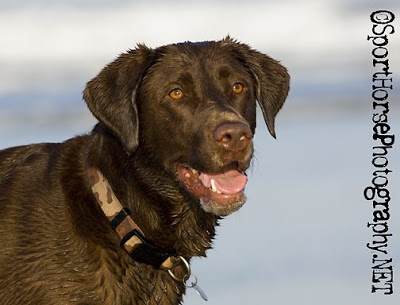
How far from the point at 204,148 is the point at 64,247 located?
1005 millimetres

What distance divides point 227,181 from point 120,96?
0.82 meters

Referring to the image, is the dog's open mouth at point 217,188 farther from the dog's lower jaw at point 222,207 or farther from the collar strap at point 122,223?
the collar strap at point 122,223

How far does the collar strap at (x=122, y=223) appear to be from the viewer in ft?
26.4

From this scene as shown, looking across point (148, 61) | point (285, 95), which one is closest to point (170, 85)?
point (148, 61)

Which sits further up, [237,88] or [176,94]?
[237,88]

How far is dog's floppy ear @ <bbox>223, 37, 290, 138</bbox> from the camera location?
8.68m

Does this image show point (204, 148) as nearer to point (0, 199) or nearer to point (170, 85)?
point (170, 85)

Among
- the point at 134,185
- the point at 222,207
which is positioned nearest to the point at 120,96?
the point at 134,185

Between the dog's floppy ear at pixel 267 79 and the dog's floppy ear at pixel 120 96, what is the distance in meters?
0.69

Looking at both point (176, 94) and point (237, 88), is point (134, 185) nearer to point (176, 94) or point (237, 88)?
point (176, 94)

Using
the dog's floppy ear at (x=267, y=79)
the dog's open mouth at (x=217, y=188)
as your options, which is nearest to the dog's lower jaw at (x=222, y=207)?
the dog's open mouth at (x=217, y=188)

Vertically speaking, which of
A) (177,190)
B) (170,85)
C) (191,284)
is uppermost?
(170,85)

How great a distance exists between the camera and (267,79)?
28.7 ft

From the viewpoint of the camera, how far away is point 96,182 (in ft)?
26.6
